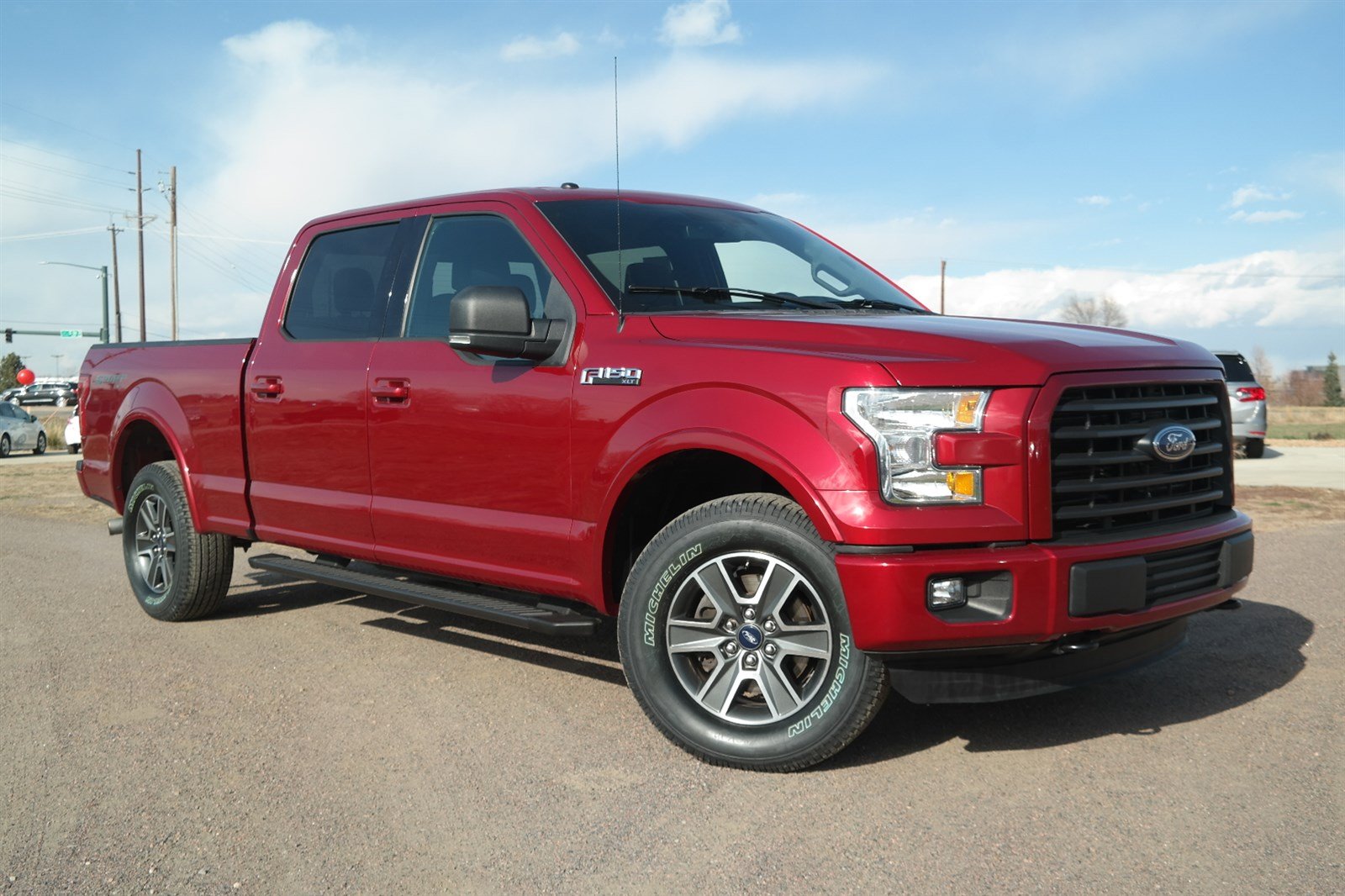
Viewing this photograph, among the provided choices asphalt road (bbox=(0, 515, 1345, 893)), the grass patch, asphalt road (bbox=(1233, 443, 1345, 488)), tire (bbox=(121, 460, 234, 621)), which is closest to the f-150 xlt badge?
asphalt road (bbox=(0, 515, 1345, 893))

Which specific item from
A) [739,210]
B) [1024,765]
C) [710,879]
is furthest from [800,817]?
[739,210]

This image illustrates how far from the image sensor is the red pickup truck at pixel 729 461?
3.45 meters

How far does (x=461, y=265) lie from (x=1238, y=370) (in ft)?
48.2

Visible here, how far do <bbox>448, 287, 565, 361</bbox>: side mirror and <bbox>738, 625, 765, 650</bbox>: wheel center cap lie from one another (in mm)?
1325

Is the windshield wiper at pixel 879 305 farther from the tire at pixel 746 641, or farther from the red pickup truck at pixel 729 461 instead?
the tire at pixel 746 641

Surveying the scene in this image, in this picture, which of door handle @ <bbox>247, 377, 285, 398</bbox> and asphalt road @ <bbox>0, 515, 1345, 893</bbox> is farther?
door handle @ <bbox>247, 377, 285, 398</bbox>

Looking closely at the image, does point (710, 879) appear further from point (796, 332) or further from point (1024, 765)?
point (796, 332)

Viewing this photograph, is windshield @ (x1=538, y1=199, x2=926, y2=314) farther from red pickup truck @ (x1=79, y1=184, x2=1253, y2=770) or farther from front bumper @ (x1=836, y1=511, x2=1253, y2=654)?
front bumper @ (x1=836, y1=511, x2=1253, y2=654)

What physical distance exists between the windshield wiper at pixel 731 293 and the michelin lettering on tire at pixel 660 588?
110cm

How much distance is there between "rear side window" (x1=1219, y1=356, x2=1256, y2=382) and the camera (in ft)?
52.5

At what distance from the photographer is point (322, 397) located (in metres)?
5.26

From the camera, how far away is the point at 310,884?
300 centimetres

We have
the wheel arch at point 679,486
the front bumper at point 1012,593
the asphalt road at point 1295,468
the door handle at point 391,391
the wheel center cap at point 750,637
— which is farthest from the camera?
the asphalt road at point 1295,468

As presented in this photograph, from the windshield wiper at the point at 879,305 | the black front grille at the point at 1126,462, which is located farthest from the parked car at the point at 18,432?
the black front grille at the point at 1126,462
